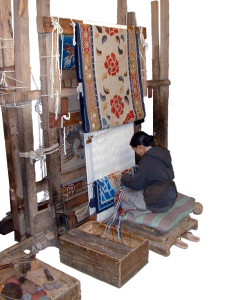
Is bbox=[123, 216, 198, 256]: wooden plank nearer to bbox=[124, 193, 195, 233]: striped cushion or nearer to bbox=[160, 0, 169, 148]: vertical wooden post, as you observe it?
bbox=[124, 193, 195, 233]: striped cushion

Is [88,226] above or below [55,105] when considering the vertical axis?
below

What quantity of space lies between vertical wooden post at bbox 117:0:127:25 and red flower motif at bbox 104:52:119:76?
733 mm

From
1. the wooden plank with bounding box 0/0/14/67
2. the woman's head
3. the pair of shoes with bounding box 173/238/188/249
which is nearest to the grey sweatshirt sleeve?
the woman's head

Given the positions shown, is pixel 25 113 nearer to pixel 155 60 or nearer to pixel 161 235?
pixel 161 235

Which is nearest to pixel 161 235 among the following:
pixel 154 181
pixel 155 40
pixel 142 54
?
pixel 154 181

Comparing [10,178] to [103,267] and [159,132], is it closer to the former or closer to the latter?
[103,267]

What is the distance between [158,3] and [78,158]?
7.56 ft

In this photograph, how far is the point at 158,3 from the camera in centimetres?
500

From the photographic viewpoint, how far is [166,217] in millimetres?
4234

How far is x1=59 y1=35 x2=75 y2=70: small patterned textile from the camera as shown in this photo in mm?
3865

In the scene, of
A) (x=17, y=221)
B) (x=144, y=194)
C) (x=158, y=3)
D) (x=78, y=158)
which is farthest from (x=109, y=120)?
(x=158, y=3)

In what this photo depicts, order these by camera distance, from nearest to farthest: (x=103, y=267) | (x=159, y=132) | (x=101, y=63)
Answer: (x=103, y=267)
(x=101, y=63)
(x=159, y=132)

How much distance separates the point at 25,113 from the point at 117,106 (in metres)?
1.14

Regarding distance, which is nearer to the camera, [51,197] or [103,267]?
[103,267]
